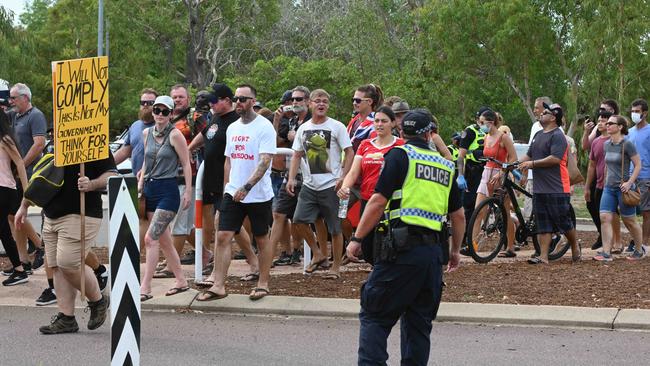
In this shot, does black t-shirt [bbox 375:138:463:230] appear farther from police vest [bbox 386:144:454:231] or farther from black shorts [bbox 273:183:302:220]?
black shorts [bbox 273:183:302:220]

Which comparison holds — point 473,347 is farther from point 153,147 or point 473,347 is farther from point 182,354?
point 153,147

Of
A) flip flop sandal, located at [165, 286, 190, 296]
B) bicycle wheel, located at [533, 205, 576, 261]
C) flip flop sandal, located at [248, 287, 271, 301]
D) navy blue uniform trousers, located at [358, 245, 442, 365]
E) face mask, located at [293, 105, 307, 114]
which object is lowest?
flip flop sandal, located at [165, 286, 190, 296]

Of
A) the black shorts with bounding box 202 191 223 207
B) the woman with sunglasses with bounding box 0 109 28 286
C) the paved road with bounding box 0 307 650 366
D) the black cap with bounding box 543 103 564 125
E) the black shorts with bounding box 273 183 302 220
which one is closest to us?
the paved road with bounding box 0 307 650 366

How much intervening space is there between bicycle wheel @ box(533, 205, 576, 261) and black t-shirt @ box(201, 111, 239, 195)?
3932 millimetres

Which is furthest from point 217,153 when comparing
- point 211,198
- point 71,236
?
point 71,236

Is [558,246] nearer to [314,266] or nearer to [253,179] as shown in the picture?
[314,266]

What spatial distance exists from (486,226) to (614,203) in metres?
1.48

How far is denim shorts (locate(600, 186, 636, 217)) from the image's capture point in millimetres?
12383

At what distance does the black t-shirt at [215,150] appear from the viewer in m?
10.6

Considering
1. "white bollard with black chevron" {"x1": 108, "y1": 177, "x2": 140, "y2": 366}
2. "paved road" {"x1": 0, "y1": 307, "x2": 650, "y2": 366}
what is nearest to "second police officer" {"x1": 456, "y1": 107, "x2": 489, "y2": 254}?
"paved road" {"x1": 0, "y1": 307, "x2": 650, "y2": 366}

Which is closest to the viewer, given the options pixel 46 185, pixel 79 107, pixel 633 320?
pixel 79 107

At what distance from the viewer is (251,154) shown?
384 inches

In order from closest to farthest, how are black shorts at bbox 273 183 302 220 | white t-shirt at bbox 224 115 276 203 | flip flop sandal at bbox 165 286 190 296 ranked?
white t-shirt at bbox 224 115 276 203, flip flop sandal at bbox 165 286 190 296, black shorts at bbox 273 183 302 220

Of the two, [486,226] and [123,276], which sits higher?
[123,276]
